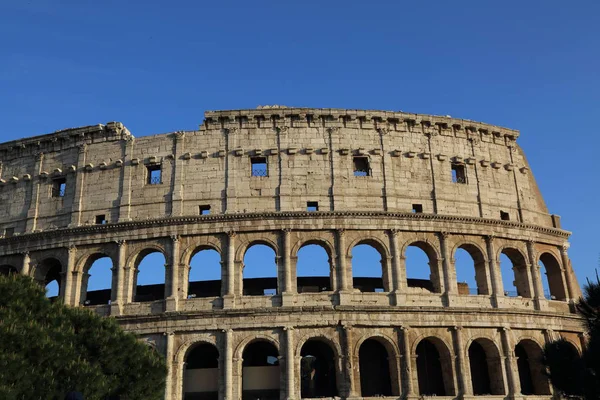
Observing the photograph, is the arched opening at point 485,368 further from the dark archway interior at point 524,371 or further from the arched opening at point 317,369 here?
the arched opening at point 317,369

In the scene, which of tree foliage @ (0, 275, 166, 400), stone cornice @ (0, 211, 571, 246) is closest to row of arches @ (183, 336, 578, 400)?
stone cornice @ (0, 211, 571, 246)

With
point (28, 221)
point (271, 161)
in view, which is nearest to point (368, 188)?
point (271, 161)

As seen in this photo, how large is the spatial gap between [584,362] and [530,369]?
10022 mm

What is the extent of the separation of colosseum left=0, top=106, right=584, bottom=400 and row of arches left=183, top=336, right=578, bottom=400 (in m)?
0.09

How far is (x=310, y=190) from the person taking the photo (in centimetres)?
3038

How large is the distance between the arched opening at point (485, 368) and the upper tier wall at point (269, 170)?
21.7ft

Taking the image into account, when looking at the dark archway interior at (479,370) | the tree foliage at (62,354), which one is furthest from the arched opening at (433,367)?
the tree foliage at (62,354)

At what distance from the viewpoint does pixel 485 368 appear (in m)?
31.0

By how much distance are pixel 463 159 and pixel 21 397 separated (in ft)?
78.2

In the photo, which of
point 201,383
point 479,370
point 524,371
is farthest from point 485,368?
point 201,383

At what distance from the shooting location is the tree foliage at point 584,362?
21.1 meters

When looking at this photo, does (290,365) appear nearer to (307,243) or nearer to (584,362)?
(307,243)

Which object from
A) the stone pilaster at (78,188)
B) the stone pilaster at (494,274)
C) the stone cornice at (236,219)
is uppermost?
the stone pilaster at (78,188)

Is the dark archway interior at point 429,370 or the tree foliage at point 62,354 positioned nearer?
the tree foliage at point 62,354
